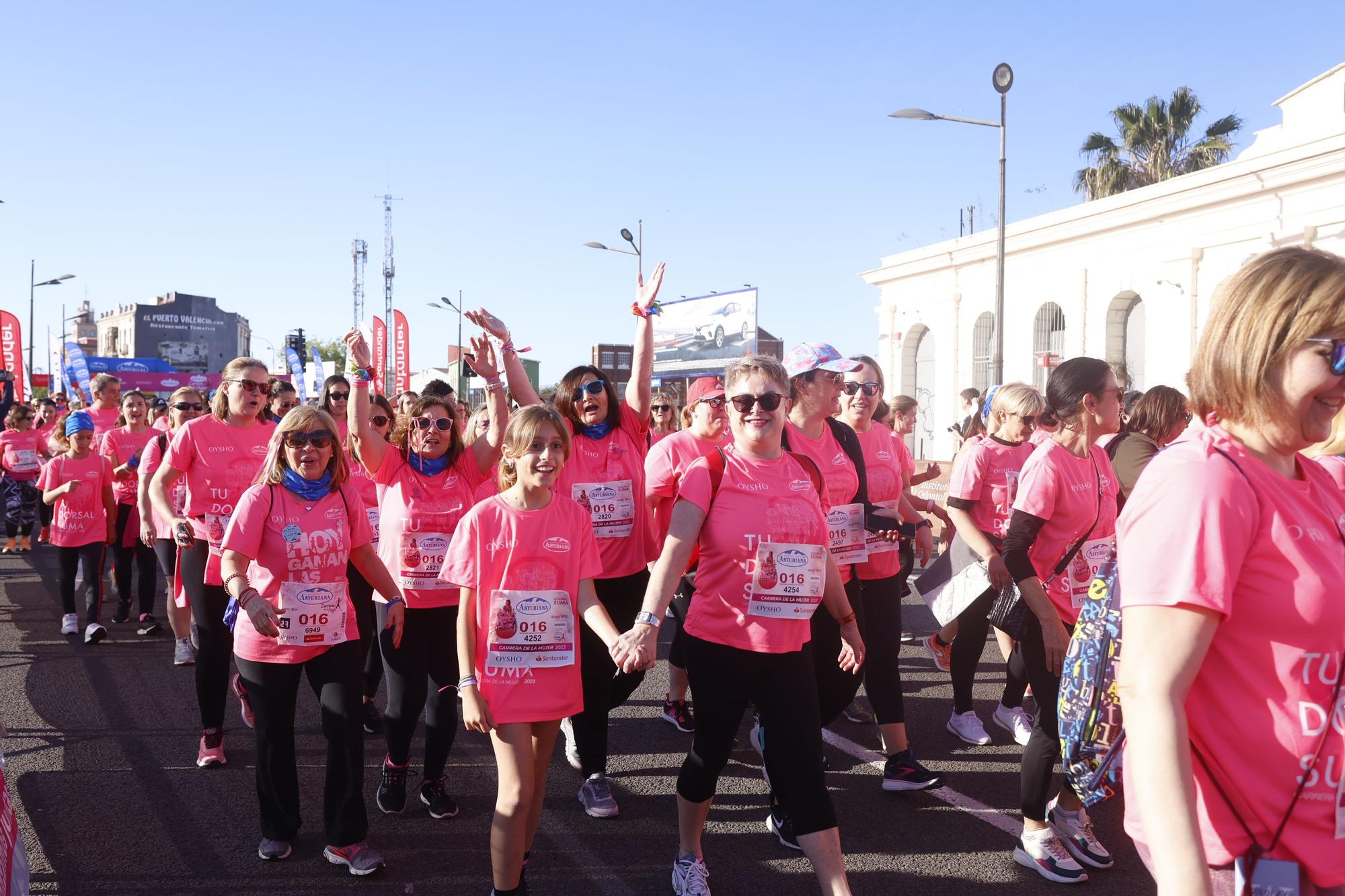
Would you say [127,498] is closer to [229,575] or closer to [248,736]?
[248,736]

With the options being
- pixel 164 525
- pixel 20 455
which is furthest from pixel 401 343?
pixel 164 525

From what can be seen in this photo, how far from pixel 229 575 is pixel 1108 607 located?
132 inches

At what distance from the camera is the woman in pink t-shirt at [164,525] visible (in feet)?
23.0

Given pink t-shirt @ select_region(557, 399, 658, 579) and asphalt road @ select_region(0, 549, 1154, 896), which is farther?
pink t-shirt @ select_region(557, 399, 658, 579)

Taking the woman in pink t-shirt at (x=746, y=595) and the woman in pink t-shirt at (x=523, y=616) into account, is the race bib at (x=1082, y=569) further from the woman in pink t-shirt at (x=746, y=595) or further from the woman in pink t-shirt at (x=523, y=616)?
the woman in pink t-shirt at (x=523, y=616)

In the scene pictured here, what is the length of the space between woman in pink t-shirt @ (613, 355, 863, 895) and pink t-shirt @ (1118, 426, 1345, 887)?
6.43ft

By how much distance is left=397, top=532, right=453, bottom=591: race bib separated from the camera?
4711mm

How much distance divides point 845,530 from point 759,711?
1412mm

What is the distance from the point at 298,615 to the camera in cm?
408

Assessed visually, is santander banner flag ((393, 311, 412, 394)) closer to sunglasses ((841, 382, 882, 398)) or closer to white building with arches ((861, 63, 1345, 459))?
white building with arches ((861, 63, 1345, 459))

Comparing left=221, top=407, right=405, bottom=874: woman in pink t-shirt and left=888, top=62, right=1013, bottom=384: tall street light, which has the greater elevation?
left=888, top=62, right=1013, bottom=384: tall street light

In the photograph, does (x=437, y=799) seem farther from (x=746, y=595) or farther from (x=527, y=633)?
(x=746, y=595)

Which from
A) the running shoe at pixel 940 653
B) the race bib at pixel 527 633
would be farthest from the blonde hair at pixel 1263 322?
the running shoe at pixel 940 653

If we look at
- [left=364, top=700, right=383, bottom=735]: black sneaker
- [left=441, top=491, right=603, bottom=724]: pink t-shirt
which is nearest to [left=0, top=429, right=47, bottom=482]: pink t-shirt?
[left=364, top=700, right=383, bottom=735]: black sneaker
